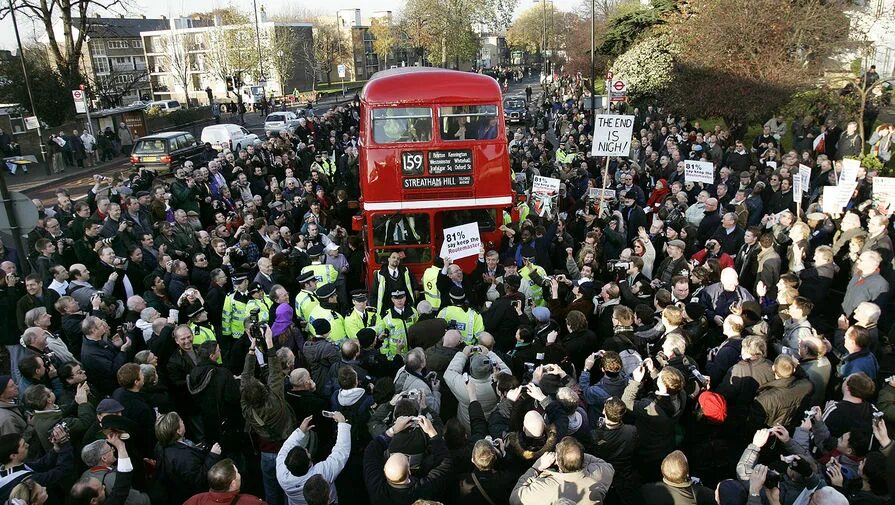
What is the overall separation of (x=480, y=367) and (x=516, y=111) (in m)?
30.6

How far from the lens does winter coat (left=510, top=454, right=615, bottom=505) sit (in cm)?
387

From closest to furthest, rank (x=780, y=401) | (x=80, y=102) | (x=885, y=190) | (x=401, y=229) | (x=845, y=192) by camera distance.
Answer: (x=780, y=401) → (x=885, y=190) → (x=845, y=192) → (x=401, y=229) → (x=80, y=102)

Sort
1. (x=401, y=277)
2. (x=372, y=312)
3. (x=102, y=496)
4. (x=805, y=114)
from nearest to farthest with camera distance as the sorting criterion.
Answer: (x=102, y=496) → (x=372, y=312) → (x=401, y=277) → (x=805, y=114)

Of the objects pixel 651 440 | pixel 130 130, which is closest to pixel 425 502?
pixel 651 440

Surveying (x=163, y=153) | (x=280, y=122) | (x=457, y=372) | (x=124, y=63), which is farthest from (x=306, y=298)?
(x=124, y=63)

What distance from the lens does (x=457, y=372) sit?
547cm

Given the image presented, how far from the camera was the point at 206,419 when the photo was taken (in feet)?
17.9

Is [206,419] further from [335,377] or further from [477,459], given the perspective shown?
[477,459]

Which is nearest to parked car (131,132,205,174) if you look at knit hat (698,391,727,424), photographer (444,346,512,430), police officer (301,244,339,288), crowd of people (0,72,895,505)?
crowd of people (0,72,895,505)

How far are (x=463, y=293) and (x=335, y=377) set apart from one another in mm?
2551

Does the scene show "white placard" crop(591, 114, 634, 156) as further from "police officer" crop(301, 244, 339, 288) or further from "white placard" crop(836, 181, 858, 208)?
"police officer" crop(301, 244, 339, 288)

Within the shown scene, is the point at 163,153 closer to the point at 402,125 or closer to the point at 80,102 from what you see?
the point at 80,102

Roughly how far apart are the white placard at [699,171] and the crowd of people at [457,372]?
109cm

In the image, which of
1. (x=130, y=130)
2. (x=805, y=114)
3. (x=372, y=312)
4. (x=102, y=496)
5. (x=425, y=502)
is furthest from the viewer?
(x=130, y=130)
